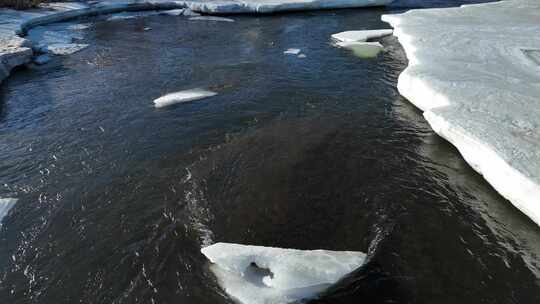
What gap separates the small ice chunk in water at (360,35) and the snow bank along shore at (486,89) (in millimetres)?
630

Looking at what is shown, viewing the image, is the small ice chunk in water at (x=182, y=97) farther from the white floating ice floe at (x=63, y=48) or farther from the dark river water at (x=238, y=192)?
the white floating ice floe at (x=63, y=48)

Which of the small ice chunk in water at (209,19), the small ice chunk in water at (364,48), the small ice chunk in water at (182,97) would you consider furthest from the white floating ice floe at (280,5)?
the small ice chunk in water at (182,97)

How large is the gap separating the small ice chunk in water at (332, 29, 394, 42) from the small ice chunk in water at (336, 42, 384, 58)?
0.25 m

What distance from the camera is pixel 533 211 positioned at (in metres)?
4.96

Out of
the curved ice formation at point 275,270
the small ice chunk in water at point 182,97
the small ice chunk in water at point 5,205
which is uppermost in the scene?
the small ice chunk in water at point 182,97

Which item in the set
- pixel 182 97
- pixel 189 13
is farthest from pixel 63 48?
pixel 182 97

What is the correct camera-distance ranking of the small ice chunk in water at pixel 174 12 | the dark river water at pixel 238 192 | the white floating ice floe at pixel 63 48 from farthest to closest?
the small ice chunk in water at pixel 174 12 < the white floating ice floe at pixel 63 48 < the dark river water at pixel 238 192

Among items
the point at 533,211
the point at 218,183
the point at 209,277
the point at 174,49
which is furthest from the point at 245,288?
the point at 174,49

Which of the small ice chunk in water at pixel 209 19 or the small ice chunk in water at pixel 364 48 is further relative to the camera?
the small ice chunk in water at pixel 209 19

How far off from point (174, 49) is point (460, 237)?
10420 millimetres

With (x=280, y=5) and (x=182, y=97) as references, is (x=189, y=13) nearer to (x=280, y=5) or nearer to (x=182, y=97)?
(x=280, y=5)

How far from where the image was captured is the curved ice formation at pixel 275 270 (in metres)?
4.08

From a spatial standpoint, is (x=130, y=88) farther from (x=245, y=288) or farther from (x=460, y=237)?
(x=460, y=237)

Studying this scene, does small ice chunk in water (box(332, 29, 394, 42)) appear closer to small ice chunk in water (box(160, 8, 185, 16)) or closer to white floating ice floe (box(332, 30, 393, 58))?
white floating ice floe (box(332, 30, 393, 58))
